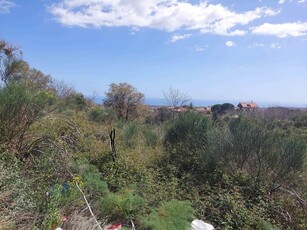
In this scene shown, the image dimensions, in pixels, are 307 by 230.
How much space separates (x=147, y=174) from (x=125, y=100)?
1771 cm

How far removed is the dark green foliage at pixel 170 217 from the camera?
357 centimetres

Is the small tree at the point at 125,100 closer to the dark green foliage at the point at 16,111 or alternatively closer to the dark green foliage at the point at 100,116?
the dark green foliage at the point at 100,116

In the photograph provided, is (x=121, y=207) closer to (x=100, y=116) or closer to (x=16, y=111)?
(x=16, y=111)

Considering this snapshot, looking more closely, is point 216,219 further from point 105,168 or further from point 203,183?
point 105,168

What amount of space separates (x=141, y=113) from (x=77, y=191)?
61.0 feet

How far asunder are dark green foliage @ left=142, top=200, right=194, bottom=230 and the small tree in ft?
61.2

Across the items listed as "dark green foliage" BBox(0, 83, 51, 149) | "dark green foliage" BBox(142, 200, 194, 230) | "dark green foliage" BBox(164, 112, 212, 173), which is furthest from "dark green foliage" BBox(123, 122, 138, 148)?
"dark green foliage" BBox(142, 200, 194, 230)

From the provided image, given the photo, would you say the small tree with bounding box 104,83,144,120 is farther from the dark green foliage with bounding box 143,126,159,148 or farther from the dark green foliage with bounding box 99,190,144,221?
the dark green foliage with bounding box 99,190,144,221

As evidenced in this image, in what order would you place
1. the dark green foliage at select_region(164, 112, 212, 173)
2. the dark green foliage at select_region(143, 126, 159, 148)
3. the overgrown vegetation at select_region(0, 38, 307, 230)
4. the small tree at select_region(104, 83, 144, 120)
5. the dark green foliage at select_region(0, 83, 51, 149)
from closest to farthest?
the overgrown vegetation at select_region(0, 38, 307, 230) → the dark green foliage at select_region(0, 83, 51, 149) → the dark green foliage at select_region(164, 112, 212, 173) → the dark green foliage at select_region(143, 126, 159, 148) → the small tree at select_region(104, 83, 144, 120)

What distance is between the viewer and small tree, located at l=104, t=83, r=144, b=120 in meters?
22.8

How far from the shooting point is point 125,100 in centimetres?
2302

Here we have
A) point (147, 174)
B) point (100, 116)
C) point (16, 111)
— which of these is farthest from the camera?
point (100, 116)

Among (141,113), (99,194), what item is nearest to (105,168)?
(99,194)

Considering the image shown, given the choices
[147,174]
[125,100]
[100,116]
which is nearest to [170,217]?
[147,174]
